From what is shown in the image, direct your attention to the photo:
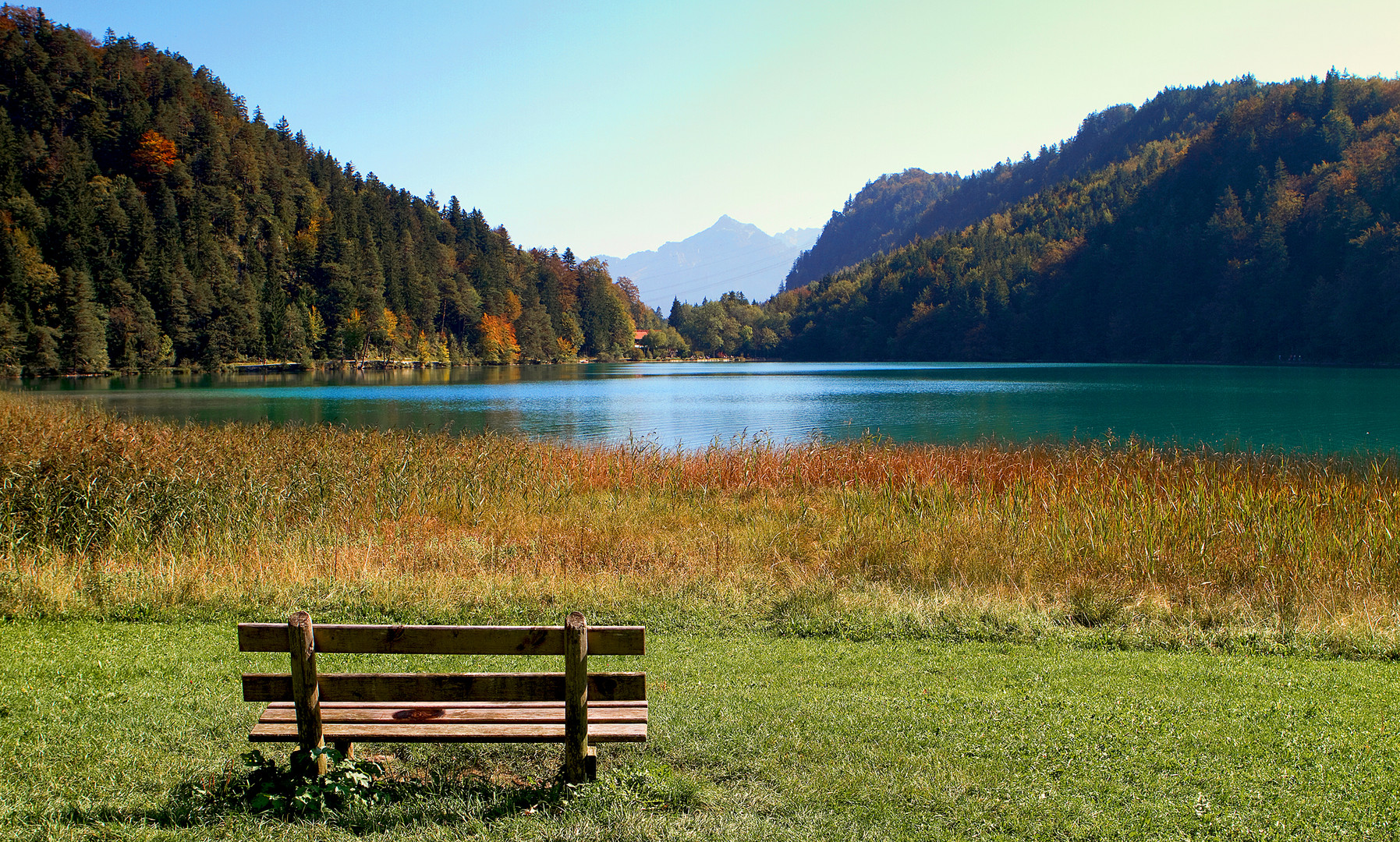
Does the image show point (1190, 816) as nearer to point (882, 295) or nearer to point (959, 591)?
point (959, 591)

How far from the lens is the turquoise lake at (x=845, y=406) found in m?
28.9

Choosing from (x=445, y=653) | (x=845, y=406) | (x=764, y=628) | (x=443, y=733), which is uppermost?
(x=445, y=653)

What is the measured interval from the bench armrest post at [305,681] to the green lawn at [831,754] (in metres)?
0.43

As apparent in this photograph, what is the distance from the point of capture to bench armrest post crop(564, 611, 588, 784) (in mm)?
3809

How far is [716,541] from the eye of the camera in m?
11.1

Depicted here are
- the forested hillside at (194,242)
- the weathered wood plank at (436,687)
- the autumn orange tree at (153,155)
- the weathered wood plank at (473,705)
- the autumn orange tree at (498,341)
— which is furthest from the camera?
the autumn orange tree at (498,341)

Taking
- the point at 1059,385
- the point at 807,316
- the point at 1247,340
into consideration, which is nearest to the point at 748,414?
the point at 1059,385

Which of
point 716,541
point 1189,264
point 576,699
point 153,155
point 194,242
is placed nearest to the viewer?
point 576,699

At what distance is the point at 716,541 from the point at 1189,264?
4470 inches

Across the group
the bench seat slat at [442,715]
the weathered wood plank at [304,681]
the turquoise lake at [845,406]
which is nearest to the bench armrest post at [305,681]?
the weathered wood plank at [304,681]

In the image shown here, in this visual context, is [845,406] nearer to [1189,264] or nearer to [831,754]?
[831,754]

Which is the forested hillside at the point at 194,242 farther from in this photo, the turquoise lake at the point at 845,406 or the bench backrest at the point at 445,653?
the bench backrest at the point at 445,653

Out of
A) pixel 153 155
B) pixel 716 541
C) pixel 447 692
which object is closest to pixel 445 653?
pixel 447 692

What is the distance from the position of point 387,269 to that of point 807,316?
73088mm
